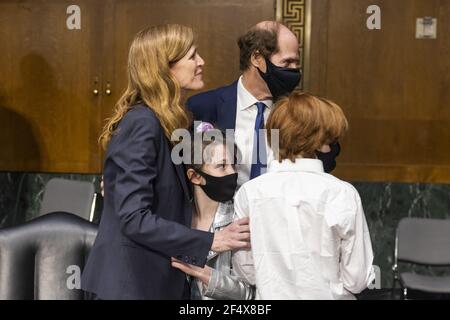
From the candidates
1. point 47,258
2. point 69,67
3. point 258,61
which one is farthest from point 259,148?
point 69,67

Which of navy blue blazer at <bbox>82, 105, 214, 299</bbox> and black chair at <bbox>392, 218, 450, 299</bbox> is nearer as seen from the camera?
navy blue blazer at <bbox>82, 105, 214, 299</bbox>

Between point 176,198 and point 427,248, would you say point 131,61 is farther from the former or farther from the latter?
point 427,248

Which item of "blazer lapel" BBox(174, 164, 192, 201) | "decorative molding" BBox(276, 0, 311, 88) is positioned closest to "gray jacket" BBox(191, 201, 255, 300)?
"blazer lapel" BBox(174, 164, 192, 201)

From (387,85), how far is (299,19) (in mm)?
702

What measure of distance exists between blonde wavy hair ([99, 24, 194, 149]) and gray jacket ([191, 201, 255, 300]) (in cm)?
38

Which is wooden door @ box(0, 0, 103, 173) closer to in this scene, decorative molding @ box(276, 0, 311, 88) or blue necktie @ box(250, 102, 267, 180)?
decorative molding @ box(276, 0, 311, 88)

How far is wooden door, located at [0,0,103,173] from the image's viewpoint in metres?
5.79

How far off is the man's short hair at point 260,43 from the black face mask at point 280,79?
0.20 feet

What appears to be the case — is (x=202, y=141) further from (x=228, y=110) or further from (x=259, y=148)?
(x=228, y=110)

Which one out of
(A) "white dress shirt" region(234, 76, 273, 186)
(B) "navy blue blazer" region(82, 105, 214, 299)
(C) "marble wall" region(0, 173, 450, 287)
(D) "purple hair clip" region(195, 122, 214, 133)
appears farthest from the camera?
(C) "marble wall" region(0, 173, 450, 287)

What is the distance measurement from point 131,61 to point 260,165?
3.00ft

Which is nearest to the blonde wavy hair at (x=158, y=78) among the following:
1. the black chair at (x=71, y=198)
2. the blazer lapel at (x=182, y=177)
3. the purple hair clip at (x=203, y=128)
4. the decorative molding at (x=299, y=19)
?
the blazer lapel at (x=182, y=177)

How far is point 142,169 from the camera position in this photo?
99.0 inches

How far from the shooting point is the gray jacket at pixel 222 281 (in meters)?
2.71
